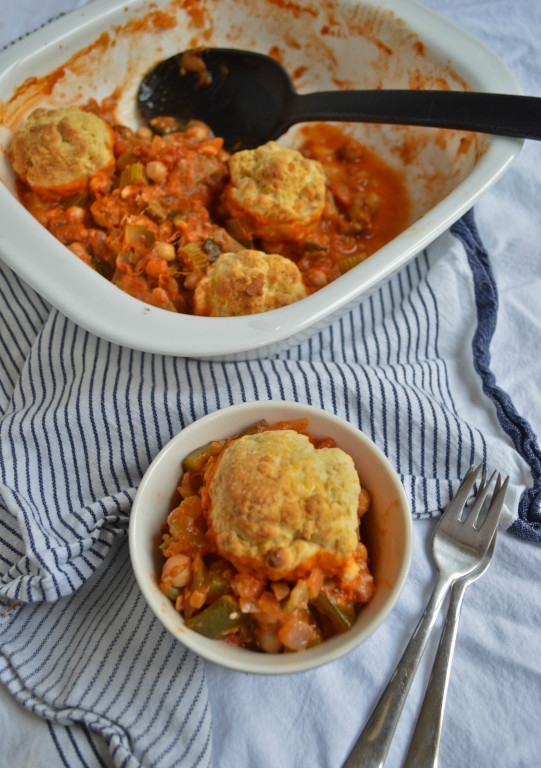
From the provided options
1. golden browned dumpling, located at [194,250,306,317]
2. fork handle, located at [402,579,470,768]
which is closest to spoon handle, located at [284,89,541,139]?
golden browned dumpling, located at [194,250,306,317]

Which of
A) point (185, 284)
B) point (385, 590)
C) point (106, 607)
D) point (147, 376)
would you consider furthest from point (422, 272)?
point (106, 607)

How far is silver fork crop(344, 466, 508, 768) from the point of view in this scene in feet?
5.44

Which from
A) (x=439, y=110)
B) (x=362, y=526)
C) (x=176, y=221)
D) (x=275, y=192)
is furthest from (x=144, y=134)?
(x=362, y=526)

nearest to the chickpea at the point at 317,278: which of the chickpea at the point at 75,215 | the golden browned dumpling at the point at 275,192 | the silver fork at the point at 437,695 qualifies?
the golden browned dumpling at the point at 275,192

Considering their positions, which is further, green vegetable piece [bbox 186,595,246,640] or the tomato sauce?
the tomato sauce

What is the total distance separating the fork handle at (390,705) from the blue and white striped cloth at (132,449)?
0.32m

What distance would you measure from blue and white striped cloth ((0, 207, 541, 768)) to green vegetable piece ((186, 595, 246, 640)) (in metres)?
0.26

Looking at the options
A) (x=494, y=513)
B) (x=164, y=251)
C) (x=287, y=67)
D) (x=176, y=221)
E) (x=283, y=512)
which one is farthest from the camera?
(x=287, y=67)

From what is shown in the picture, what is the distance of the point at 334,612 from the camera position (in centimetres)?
159

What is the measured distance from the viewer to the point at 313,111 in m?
2.67

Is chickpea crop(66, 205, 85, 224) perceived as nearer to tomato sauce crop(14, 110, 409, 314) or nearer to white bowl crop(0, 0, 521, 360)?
tomato sauce crop(14, 110, 409, 314)

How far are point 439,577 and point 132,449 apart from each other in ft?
3.11

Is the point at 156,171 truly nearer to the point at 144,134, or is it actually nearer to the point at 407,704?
the point at 144,134

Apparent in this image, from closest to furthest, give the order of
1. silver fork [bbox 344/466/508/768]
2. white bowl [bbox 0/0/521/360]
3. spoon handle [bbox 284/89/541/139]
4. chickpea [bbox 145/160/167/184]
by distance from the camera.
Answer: silver fork [bbox 344/466/508/768], white bowl [bbox 0/0/521/360], spoon handle [bbox 284/89/541/139], chickpea [bbox 145/160/167/184]
